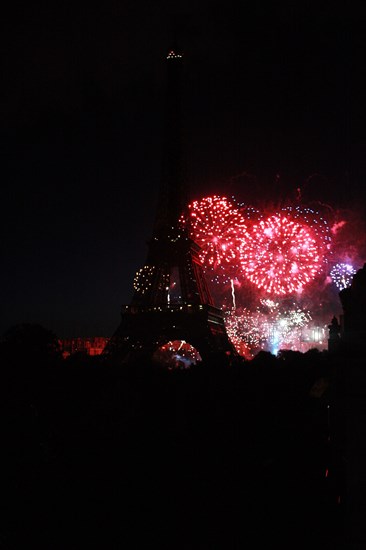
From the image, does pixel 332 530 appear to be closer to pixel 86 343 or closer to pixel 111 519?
pixel 111 519

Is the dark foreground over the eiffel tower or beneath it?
beneath

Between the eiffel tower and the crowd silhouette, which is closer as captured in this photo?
the crowd silhouette

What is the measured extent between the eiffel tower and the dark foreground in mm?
21742

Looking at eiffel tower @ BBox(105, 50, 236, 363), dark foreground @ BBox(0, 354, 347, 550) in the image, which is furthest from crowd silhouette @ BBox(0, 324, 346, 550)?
eiffel tower @ BBox(105, 50, 236, 363)

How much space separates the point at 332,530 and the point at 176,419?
428 centimetres

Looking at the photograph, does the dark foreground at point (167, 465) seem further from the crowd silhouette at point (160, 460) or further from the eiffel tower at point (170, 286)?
the eiffel tower at point (170, 286)

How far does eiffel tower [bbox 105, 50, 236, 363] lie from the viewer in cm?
3862

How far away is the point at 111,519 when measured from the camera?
9.66 metres

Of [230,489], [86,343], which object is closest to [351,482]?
[230,489]

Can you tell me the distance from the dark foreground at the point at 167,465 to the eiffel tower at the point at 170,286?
2174 centimetres

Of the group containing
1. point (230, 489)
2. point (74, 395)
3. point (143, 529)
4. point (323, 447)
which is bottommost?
point (143, 529)

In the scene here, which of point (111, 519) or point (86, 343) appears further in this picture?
point (86, 343)

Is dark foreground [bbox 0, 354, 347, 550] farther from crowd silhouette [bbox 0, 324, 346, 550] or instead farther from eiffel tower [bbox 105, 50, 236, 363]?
eiffel tower [bbox 105, 50, 236, 363]

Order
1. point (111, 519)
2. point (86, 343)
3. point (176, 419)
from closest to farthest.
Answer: point (111, 519)
point (176, 419)
point (86, 343)
